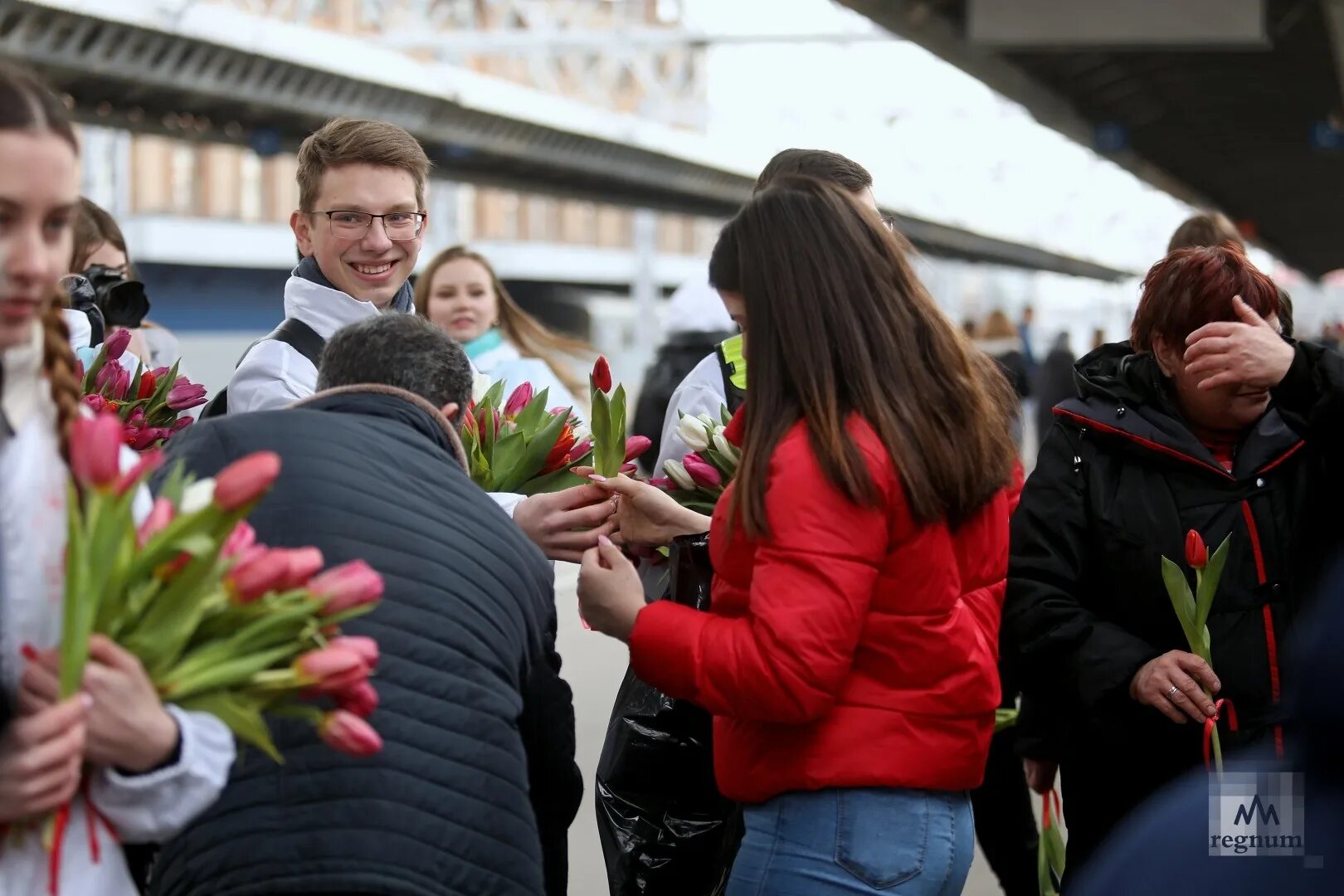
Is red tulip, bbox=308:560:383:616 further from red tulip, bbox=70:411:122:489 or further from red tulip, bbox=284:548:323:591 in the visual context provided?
red tulip, bbox=70:411:122:489

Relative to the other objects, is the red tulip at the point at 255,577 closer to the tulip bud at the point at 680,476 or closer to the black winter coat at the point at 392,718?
the black winter coat at the point at 392,718

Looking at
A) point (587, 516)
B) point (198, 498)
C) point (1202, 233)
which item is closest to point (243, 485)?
point (198, 498)

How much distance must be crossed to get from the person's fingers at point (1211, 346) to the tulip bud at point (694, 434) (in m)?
0.97

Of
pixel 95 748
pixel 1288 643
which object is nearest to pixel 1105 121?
pixel 1288 643

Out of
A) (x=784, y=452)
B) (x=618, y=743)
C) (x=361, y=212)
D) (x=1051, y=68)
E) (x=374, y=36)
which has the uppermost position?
(x=374, y=36)

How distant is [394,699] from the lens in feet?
7.58

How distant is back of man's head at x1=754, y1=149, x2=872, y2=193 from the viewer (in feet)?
11.9

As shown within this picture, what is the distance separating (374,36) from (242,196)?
15295 millimetres

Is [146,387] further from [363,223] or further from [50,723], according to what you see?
[50,723]

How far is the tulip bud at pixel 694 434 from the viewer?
3.52m

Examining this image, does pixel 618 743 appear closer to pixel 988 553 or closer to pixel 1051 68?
pixel 988 553

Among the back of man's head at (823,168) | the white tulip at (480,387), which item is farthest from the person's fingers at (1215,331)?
the white tulip at (480,387)

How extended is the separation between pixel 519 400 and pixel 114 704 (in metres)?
1.85

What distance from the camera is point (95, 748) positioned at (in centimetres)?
184
